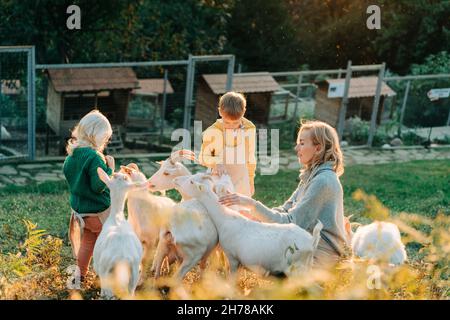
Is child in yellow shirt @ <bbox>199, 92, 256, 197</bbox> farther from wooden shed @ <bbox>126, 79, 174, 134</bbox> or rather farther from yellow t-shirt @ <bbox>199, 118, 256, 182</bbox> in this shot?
wooden shed @ <bbox>126, 79, 174, 134</bbox>

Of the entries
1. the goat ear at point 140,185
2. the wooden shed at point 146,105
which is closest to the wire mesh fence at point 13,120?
the wooden shed at point 146,105

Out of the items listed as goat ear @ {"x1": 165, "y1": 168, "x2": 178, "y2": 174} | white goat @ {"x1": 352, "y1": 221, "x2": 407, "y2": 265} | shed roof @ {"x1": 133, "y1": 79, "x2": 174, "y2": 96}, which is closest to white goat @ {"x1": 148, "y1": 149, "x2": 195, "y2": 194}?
goat ear @ {"x1": 165, "y1": 168, "x2": 178, "y2": 174}

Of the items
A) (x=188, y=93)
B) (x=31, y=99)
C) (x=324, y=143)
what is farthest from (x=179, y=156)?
Result: (x=188, y=93)

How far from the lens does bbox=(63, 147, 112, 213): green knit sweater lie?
5.94m

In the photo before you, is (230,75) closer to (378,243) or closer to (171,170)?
(171,170)

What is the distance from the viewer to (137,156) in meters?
12.8

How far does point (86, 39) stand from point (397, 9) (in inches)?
371

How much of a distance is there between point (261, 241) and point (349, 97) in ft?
36.0

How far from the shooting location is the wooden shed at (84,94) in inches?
507

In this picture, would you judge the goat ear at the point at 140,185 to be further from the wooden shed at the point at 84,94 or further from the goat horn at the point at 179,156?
the wooden shed at the point at 84,94

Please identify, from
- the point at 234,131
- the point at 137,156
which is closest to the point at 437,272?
the point at 234,131

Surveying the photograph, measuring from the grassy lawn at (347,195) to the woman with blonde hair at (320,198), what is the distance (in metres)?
2.61

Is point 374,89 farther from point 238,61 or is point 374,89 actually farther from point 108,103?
point 108,103
